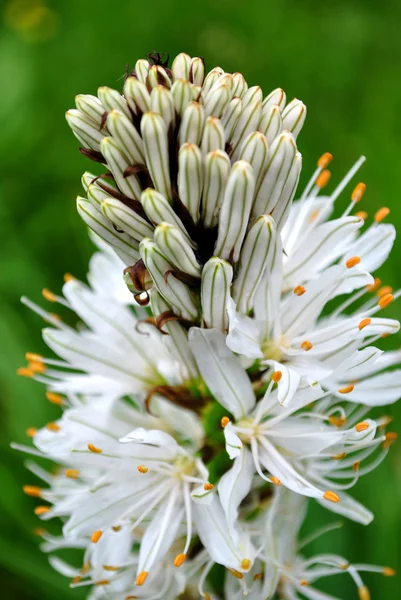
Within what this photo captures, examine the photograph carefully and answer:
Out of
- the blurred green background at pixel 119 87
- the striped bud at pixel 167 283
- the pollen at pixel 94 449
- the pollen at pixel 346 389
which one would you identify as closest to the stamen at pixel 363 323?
the pollen at pixel 346 389

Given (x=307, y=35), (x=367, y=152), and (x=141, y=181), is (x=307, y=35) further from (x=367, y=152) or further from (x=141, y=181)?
(x=141, y=181)

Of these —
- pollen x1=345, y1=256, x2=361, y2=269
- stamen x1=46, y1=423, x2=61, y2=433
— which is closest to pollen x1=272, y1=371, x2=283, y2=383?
pollen x1=345, y1=256, x2=361, y2=269

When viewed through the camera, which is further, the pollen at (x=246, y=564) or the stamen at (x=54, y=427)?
the stamen at (x=54, y=427)

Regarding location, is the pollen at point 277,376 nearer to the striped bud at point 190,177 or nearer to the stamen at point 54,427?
the striped bud at point 190,177

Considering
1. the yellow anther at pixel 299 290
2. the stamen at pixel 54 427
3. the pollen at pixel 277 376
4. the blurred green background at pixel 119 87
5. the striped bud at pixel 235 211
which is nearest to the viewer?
the striped bud at pixel 235 211

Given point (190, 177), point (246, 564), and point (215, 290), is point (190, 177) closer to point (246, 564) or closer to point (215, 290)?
point (215, 290)

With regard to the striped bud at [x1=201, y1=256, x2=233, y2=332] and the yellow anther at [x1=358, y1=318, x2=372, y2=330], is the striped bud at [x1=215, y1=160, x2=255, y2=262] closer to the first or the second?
the striped bud at [x1=201, y1=256, x2=233, y2=332]
